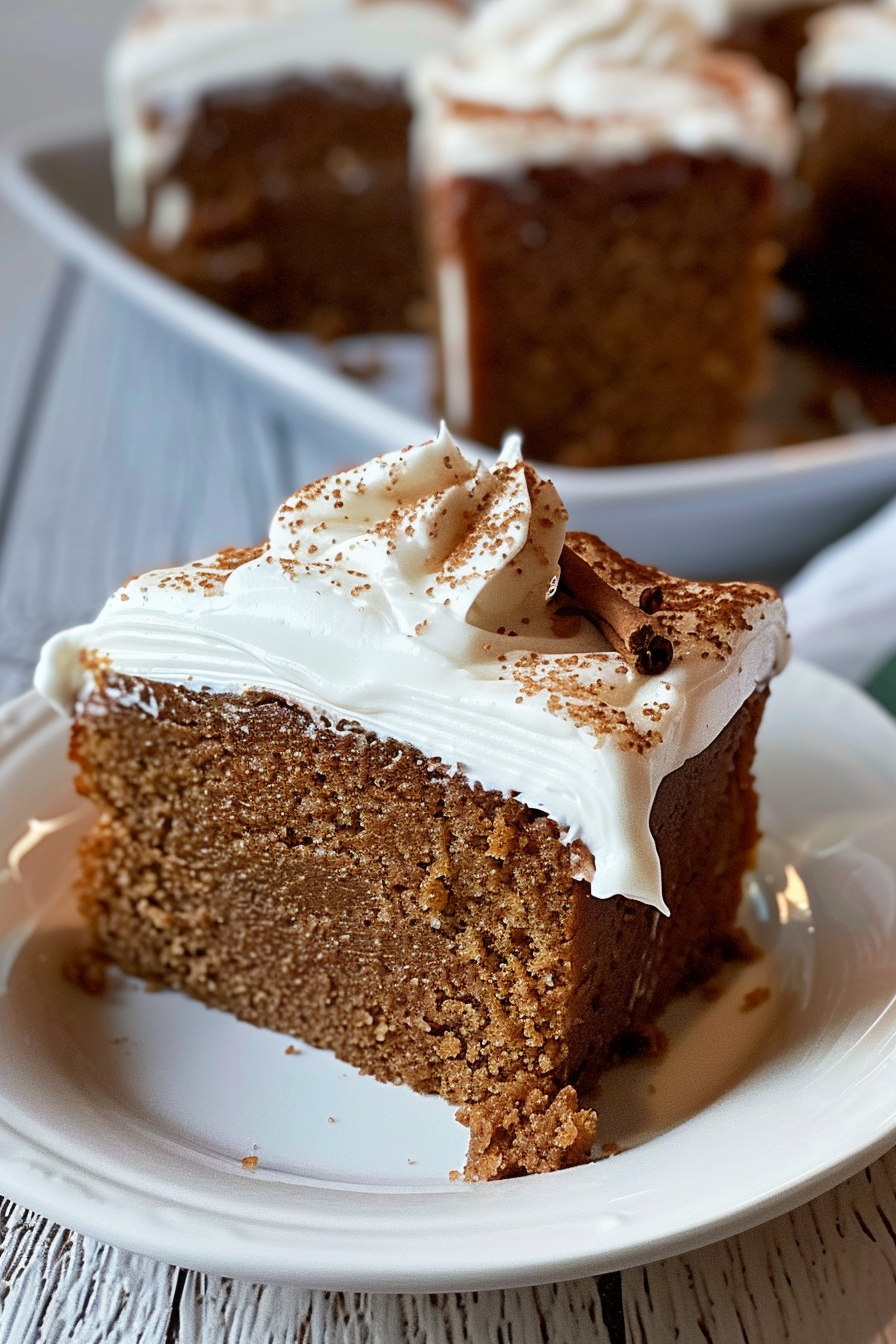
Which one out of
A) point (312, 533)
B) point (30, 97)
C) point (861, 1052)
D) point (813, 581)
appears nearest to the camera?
point (861, 1052)

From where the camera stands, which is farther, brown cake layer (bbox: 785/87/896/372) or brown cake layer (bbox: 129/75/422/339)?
brown cake layer (bbox: 129/75/422/339)

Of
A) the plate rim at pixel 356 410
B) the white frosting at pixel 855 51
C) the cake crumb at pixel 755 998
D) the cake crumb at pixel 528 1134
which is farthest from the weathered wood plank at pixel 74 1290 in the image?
the white frosting at pixel 855 51

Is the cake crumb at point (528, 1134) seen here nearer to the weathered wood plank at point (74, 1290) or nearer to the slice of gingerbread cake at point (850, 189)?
the weathered wood plank at point (74, 1290)

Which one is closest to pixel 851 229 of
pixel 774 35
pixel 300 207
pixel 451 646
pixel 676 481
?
pixel 774 35

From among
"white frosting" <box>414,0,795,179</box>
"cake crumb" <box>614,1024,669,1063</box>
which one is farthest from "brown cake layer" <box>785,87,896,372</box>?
"cake crumb" <box>614,1024,669,1063</box>

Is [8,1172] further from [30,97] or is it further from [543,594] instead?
[30,97]

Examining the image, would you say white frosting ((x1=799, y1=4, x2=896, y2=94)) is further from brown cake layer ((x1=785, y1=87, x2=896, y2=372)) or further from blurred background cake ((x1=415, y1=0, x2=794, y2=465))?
blurred background cake ((x1=415, y1=0, x2=794, y2=465))

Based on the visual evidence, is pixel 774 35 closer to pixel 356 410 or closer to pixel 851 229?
pixel 851 229

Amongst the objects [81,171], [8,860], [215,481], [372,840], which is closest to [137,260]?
[81,171]
